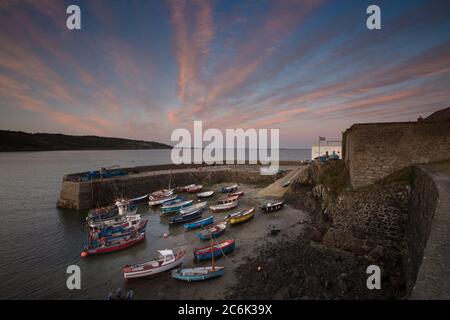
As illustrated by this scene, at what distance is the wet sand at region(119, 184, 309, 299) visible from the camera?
41.5ft

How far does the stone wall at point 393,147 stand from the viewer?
14414 millimetres

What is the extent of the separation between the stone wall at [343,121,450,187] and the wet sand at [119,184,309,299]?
335 inches

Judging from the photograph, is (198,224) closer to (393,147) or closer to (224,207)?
(224,207)

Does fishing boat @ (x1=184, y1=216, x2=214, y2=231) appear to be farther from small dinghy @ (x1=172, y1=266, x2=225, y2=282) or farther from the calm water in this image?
small dinghy @ (x1=172, y1=266, x2=225, y2=282)

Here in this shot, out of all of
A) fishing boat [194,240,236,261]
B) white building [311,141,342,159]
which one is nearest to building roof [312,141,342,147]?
white building [311,141,342,159]

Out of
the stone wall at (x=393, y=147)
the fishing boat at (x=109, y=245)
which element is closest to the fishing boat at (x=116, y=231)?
the fishing boat at (x=109, y=245)

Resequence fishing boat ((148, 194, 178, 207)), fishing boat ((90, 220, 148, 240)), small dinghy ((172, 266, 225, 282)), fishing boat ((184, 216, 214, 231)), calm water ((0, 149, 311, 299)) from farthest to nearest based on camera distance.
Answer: fishing boat ((148, 194, 178, 207)) → fishing boat ((184, 216, 214, 231)) → fishing boat ((90, 220, 148, 240)) → calm water ((0, 149, 311, 299)) → small dinghy ((172, 266, 225, 282))

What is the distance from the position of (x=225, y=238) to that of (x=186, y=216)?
297 inches

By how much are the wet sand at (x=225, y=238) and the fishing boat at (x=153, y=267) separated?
0.46m

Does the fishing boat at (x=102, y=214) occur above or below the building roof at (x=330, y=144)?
below

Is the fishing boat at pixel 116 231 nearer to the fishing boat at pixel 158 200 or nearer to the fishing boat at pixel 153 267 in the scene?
the fishing boat at pixel 153 267

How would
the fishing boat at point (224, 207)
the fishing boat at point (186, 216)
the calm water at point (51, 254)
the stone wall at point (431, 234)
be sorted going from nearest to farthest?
1. the stone wall at point (431, 234)
2. the calm water at point (51, 254)
3. the fishing boat at point (186, 216)
4. the fishing boat at point (224, 207)

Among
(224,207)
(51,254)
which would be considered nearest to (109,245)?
(51,254)
